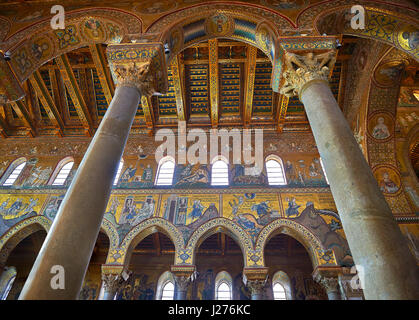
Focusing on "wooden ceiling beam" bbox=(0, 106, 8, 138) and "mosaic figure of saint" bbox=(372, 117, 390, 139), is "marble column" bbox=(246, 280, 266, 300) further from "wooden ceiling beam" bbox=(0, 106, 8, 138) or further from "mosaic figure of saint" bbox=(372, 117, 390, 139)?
"wooden ceiling beam" bbox=(0, 106, 8, 138)

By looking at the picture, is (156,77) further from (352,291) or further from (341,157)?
(352,291)

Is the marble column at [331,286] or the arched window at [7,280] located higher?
the arched window at [7,280]

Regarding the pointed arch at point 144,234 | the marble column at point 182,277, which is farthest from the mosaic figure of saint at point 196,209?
the marble column at point 182,277

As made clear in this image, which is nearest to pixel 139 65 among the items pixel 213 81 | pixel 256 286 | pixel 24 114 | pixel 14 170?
pixel 213 81

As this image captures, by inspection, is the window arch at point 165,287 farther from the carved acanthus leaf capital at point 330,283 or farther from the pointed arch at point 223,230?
the carved acanthus leaf capital at point 330,283

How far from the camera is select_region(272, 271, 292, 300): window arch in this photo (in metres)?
10.1

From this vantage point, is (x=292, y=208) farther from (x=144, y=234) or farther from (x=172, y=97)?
(x=172, y=97)

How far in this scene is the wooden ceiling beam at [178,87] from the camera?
30.7ft

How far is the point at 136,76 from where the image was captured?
5.33 m

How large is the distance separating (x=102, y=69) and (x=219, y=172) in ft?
18.3

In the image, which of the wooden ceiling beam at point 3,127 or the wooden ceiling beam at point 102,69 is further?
the wooden ceiling beam at point 3,127

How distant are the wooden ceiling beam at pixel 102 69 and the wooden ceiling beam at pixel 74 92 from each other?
3.65 ft

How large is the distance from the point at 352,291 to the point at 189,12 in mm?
8441
